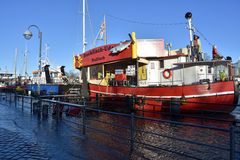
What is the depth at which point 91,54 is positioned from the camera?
24453mm

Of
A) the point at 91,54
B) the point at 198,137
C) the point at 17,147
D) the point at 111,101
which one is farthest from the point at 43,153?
the point at 91,54

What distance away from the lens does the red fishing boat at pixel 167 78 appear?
54.9 ft

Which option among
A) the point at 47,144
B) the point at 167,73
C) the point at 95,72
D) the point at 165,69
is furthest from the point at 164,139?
the point at 95,72

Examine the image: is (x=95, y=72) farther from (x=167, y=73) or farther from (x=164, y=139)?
(x=164, y=139)

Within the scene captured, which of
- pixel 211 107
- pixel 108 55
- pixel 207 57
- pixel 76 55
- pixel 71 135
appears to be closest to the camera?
pixel 71 135

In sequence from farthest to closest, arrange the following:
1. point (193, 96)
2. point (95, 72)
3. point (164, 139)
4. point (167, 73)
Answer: point (95, 72) → point (167, 73) → point (193, 96) → point (164, 139)

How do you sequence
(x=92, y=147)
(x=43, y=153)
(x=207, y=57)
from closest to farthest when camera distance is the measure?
(x=43, y=153) < (x=92, y=147) < (x=207, y=57)

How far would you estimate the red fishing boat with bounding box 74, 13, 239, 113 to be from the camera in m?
16.7

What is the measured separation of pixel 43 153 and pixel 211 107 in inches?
486

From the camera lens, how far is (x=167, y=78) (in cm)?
2019

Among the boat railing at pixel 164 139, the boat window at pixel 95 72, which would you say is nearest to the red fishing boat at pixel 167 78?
the boat window at pixel 95 72

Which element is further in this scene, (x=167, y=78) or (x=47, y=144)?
(x=167, y=78)

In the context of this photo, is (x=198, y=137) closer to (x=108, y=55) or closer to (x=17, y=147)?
(x=17, y=147)

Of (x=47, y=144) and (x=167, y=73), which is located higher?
(x=167, y=73)
